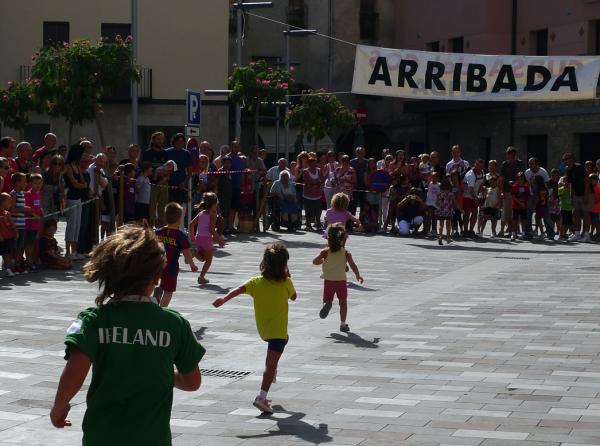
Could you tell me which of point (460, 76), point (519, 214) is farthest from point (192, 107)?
point (519, 214)

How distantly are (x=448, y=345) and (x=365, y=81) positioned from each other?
14461 millimetres

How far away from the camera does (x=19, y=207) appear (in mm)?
17562

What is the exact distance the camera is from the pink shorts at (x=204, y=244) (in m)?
16.7

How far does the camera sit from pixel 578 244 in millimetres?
25766

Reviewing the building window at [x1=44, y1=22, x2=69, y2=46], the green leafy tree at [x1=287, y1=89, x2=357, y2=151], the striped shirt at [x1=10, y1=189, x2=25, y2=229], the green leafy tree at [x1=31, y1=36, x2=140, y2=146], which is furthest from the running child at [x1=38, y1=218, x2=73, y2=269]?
the building window at [x1=44, y1=22, x2=69, y2=46]

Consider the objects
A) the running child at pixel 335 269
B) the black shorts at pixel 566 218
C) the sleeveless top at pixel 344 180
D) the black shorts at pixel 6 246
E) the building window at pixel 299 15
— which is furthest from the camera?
the building window at pixel 299 15

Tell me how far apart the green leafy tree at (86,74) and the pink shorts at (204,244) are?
32.6 feet

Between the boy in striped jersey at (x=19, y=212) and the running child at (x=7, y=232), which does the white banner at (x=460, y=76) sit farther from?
the running child at (x=7, y=232)

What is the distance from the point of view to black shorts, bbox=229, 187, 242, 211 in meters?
25.6

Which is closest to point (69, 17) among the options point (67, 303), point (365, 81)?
point (365, 81)

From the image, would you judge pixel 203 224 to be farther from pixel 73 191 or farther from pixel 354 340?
pixel 354 340

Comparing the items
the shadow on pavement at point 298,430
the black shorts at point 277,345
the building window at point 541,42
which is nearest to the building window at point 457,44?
the building window at point 541,42

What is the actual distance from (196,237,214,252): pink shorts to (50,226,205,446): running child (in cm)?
1207

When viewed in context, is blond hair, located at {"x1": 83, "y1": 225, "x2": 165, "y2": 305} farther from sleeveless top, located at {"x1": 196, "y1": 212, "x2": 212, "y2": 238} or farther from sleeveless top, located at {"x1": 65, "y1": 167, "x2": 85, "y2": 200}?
sleeveless top, located at {"x1": 65, "y1": 167, "x2": 85, "y2": 200}
